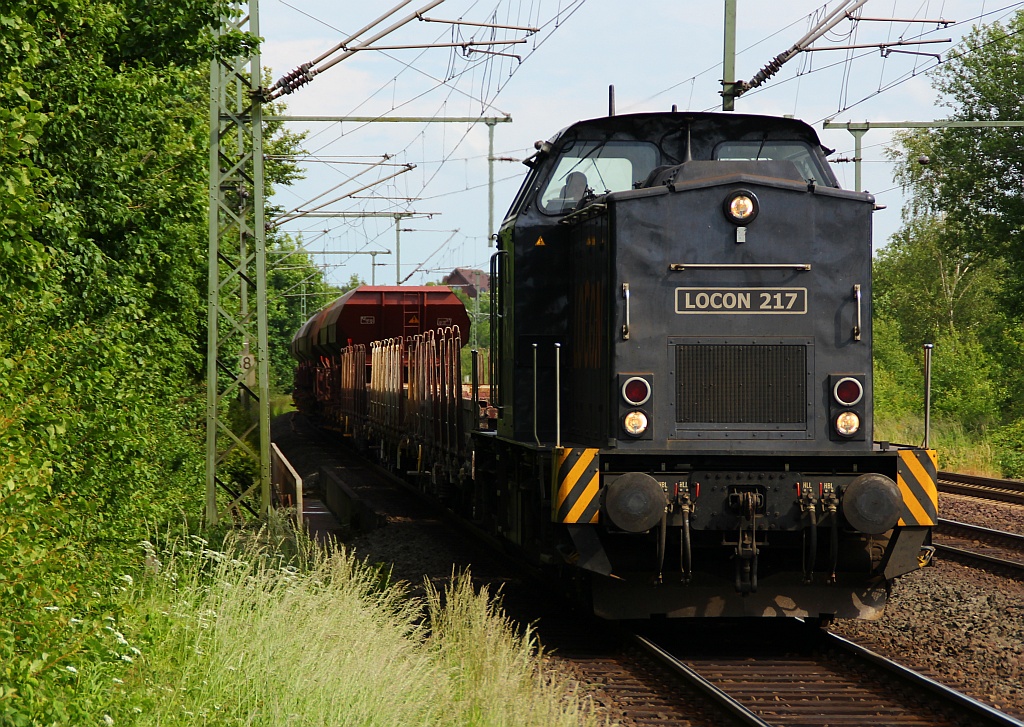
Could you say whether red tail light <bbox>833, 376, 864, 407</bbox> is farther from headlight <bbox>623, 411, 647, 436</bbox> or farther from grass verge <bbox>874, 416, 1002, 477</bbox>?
grass verge <bbox>874, 416, 1002, 477</bbox>

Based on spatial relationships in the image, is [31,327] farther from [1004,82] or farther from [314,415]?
[314,415]

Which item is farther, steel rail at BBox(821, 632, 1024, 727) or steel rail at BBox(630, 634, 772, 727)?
steel rail at BBox(630, 634, 772, 727)

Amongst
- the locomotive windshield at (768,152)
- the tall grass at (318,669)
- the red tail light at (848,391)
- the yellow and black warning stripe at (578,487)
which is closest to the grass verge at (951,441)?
the locomotive windshield at (768,152)

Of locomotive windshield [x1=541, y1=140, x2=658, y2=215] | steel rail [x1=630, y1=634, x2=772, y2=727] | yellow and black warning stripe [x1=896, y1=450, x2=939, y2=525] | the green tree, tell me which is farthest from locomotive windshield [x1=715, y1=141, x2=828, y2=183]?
the green tree

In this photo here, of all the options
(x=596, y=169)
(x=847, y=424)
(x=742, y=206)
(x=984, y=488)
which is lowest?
(x=984, y=488)

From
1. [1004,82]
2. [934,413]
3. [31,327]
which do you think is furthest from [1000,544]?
[1004,82]

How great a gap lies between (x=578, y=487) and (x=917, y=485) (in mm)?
2157

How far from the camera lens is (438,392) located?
616 inches

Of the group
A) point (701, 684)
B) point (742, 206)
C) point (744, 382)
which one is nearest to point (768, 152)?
point (742, 206)

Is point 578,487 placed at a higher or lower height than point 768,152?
lower

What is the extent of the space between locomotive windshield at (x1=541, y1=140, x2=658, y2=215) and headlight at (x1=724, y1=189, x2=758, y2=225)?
1.00m

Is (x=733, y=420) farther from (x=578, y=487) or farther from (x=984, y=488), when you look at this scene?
(x=984, y=488)

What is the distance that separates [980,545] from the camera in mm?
12609

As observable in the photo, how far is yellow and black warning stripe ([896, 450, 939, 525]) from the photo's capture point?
719 cm
